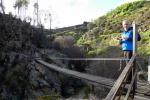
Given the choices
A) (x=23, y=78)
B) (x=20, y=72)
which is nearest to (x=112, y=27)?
(x=20, y=72)

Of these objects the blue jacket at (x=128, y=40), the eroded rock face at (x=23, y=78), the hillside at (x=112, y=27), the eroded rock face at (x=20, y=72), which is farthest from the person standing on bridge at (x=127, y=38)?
the hillside at (x=112, y=27)

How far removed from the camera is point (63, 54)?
3008cm

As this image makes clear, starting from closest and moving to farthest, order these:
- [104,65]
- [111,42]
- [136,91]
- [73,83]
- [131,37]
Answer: [136,91] → [131,37] → [104,65] → [73,83] → [111,42]

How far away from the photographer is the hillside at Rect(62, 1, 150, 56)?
108 feet

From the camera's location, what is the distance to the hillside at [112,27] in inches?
1299

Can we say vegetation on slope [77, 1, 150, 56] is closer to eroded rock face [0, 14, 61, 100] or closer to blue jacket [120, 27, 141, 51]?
eroded rock face [0, 14, 61, 100]

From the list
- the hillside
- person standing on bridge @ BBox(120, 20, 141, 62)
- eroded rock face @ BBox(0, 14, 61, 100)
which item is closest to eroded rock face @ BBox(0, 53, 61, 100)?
eroded rock face @ BBox(0, 14, 61, 100)

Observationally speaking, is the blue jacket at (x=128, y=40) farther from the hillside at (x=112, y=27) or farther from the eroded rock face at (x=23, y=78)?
the hillside at (x=112, y=27)

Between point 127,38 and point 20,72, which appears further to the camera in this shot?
point 20,72

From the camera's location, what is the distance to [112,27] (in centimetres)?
3916

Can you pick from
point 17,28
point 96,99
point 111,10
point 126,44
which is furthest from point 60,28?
point 126,44

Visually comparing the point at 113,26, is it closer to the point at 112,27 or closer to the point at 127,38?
the point at 112,27

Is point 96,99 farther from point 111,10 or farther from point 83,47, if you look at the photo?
point 111,10

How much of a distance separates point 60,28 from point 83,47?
16.0 metres
